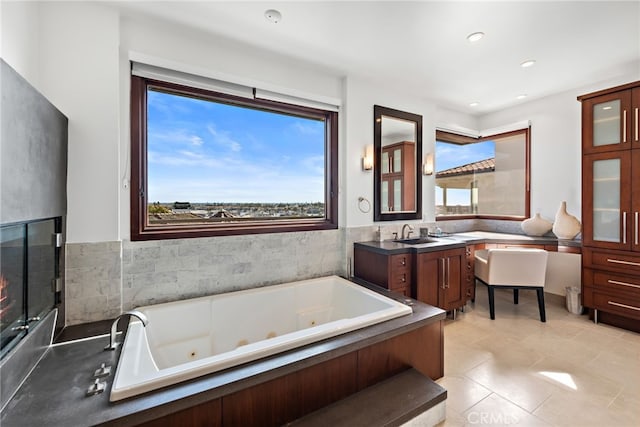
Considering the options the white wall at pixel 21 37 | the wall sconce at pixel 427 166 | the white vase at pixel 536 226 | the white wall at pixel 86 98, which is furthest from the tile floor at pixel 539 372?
the white wall at pixel 21 37

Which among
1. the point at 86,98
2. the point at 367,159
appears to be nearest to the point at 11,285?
the point at 86,98

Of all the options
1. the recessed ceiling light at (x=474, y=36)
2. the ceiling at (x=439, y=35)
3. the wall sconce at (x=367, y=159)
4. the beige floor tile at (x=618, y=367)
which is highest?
the ceiling at (x=439, y=35)

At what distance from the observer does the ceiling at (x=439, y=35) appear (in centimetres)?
202

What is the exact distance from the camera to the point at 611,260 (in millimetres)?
2867

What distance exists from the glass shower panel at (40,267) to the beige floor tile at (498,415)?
2594mm

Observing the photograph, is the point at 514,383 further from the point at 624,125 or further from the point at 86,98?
the point at 86,98

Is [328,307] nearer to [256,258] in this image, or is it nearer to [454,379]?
[256,258]

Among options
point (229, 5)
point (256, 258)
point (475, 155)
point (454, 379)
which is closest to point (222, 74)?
point (229, 5)

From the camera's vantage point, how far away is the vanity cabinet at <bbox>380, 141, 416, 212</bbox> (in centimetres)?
343

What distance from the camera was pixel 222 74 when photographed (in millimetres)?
2420

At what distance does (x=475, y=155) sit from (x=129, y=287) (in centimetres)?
503

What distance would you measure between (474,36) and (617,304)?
3039 mm

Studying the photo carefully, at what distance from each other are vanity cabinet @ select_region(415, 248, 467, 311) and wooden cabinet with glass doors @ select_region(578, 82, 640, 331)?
1.33m

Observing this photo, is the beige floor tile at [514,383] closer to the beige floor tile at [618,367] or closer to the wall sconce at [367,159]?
the beige floor tile at [618,367]
